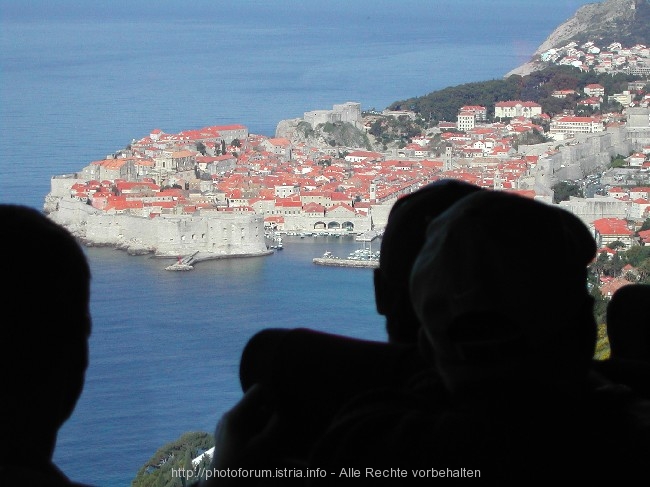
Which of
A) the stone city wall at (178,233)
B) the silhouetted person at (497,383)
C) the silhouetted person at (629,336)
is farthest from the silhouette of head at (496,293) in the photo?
the stone city wall at (178,233)

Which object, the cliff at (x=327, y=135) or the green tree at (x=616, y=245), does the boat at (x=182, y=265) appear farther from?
the cliff at (x=327, y=135)

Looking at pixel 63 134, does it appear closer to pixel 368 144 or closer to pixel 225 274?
pixel 368 144

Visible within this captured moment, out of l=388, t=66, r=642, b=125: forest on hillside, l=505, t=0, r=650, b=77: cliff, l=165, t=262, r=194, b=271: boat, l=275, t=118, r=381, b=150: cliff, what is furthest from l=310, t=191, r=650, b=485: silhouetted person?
l=505, t=0, r=650, b=77: cliff

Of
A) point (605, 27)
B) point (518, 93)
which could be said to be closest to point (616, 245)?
point (518, 93)

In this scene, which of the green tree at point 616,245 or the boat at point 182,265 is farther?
the boat at point 182,265

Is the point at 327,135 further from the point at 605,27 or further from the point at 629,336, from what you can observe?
the point at 629,336

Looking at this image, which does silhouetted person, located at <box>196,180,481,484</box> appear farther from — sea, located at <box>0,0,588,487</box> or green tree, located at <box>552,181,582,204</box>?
green tree, located at <box>552,181,582,204</box>
